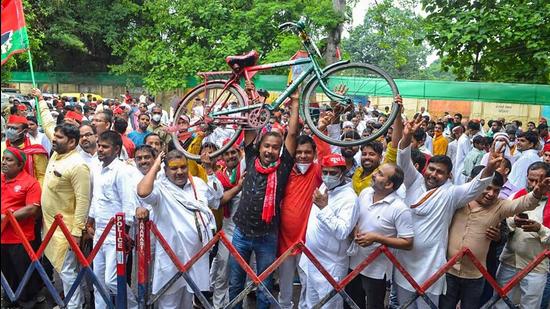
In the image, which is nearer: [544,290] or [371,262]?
[371,262]

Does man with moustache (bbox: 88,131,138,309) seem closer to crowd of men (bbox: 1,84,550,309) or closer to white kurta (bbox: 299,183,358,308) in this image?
crowd of men (bbox: 1,84,550,309)

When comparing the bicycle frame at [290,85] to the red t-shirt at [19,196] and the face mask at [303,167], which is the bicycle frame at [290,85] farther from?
the red t-shirt at [19,196]

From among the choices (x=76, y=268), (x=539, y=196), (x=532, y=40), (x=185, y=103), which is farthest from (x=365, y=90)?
(x=532, y=40)

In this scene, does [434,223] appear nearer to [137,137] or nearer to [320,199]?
[320,199]

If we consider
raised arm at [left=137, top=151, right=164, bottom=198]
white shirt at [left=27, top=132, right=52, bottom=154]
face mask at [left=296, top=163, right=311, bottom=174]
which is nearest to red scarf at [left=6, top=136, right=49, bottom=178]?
white shirt at [left=27, top=132, right=52, bottom=154]

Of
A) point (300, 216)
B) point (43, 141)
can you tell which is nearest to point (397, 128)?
point (300, 216)

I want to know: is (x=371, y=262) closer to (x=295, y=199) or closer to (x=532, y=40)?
(x=295, y=199)

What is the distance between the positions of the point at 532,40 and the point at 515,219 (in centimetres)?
768

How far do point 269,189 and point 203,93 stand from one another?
147cm

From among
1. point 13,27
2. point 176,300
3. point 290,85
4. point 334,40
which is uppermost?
point 334,40

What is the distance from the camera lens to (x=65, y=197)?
17.4 ft

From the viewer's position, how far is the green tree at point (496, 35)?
11.0 m

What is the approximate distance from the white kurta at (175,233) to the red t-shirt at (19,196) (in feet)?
4.97

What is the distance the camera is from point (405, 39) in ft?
63.3
